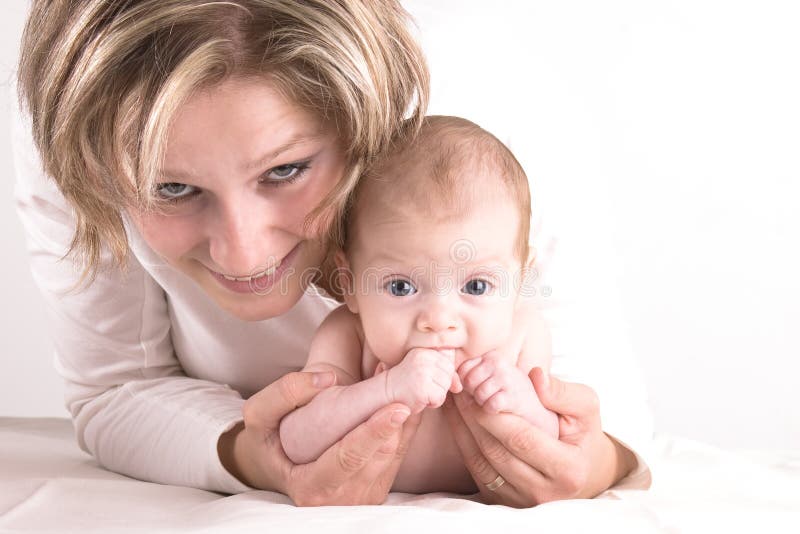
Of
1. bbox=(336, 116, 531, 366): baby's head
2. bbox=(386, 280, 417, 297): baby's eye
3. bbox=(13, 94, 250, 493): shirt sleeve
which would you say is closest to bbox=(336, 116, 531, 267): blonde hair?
bbox=(336, 116, 531, 366): baby's head

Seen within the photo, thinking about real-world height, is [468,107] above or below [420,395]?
above

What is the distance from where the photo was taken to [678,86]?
3.35 metres

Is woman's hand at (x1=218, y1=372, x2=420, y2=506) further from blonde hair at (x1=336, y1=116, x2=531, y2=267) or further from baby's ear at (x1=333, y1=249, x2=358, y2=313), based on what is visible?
blonde hair at (x1=336, y1=116, x2=531, y2=267)

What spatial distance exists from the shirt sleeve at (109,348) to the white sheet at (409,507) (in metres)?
0.07

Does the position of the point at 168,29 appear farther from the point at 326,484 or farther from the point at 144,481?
the point at 144,481

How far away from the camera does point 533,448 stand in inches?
64.6

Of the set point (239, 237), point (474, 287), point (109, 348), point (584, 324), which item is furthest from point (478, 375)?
point (109, 348)

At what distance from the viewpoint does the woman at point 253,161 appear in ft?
5.24

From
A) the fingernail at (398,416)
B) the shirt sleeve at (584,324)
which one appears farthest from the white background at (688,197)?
the fingernail at (398,416)

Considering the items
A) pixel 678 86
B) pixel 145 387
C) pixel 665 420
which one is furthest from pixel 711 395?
pixel 145 387

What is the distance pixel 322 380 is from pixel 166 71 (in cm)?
50

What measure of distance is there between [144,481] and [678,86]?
206cm

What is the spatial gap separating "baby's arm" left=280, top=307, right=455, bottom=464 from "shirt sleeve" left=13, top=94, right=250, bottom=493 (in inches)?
13.9

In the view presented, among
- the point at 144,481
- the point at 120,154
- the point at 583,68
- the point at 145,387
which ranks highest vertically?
the point at 583,68
